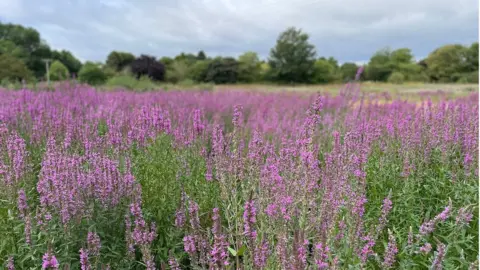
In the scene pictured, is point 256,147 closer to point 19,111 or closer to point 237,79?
point 19,111

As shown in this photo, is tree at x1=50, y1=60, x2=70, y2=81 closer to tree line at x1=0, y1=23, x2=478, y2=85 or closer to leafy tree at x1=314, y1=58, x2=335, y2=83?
tree line at x1=0, y1=23, x2=478, y2=85

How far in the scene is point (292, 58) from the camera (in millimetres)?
54250

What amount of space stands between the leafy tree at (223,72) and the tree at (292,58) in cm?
792

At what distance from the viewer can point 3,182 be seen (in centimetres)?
304

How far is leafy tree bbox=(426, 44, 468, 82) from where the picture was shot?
5536 centimetres

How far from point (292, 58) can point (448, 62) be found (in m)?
26.5

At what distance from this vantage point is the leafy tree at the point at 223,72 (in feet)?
152

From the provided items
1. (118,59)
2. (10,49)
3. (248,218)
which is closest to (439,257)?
(248,218)

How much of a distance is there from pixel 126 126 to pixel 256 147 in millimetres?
2151

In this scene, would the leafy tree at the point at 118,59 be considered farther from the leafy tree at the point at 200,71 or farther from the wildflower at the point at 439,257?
the wildflower at the point at 439,257

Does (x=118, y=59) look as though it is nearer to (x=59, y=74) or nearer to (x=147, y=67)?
(x=147, y=67)

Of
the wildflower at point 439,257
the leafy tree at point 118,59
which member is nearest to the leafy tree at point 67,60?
the leafy tree at point 118,59

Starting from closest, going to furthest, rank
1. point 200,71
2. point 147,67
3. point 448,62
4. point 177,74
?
point 147,67
point 177,74
point 200,71
point 448,62

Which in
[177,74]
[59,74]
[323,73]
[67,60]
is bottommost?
[59,74]
